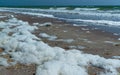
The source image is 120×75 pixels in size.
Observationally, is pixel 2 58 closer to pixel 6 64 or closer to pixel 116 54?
pixel 6 64

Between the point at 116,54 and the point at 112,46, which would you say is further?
the point at 112,46

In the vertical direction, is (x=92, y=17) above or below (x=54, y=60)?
below

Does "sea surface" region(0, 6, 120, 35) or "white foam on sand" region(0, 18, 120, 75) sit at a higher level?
"white foam on sand" region(0, 18, 120, 75)

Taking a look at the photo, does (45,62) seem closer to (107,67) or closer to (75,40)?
(107,67)

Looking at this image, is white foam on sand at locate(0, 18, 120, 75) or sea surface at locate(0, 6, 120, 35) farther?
sea surface at locate(0, 6, 120, 35)

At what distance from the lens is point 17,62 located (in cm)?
1019

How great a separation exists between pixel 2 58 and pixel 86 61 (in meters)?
2.83

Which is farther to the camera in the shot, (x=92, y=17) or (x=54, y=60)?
(x=92, y=17)

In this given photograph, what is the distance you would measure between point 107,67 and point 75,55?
126 centimetres

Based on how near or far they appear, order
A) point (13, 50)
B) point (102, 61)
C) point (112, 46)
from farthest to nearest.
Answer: point (112, 46)
point (13, 50)
point (102, 61)

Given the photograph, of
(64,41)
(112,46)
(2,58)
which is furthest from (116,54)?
(2,58)

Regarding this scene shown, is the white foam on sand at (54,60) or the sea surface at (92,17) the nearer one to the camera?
the white foam on sand at (54,60)

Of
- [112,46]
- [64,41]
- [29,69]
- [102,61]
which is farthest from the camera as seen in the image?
[64,41]

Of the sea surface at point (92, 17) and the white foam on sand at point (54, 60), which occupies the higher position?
the white foam on sand at point (54, 60)
